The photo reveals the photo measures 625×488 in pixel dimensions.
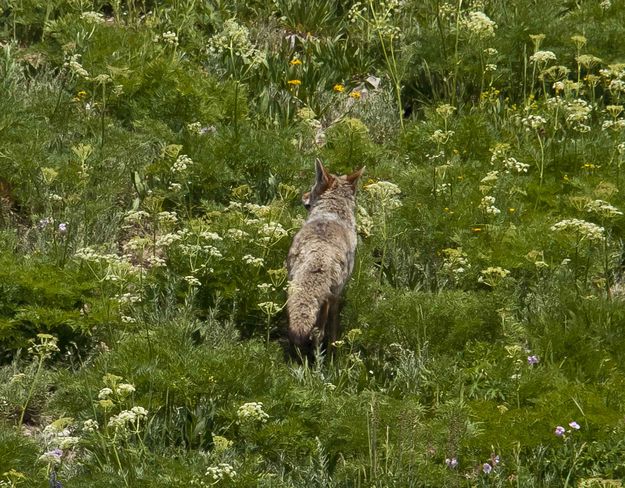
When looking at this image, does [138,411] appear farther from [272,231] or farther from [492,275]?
[492,275]

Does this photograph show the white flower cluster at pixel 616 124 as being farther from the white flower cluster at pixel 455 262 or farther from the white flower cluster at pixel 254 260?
the white flower cluster at pixel 254 260

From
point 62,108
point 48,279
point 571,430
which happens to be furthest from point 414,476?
point 62,108

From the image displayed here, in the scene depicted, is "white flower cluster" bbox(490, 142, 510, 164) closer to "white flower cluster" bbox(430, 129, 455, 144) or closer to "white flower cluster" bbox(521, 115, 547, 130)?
"white flower cluster" bbox(521, 115, 547, 130)

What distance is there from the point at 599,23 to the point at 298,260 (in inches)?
225

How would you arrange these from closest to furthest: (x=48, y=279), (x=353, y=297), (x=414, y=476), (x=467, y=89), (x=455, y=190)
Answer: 1. (x=414, y=476)
2. (x=48, y=279)
3. (x=353, y=297)
4. (x=455, y=190)
5. (x=467, y=89)

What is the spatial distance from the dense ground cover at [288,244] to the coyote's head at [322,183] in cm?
24

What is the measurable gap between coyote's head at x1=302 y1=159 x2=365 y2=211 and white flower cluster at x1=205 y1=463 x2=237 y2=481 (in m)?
3.52

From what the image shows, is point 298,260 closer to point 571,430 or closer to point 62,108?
point 571,430

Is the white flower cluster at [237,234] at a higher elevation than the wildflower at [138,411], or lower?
lower

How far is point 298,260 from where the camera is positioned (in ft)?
28.7

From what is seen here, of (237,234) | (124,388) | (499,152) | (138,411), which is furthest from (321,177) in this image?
(138,411)

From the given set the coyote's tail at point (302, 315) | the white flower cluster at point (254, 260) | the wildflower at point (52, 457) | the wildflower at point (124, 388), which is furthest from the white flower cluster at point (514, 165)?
the wildflower at point (52, 457)

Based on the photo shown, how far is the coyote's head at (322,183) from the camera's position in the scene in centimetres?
975

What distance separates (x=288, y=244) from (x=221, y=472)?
351cm
